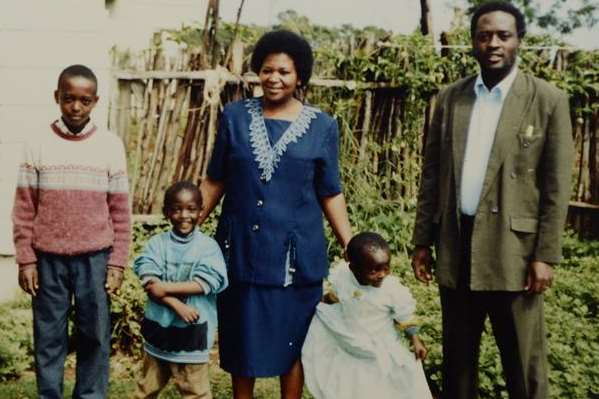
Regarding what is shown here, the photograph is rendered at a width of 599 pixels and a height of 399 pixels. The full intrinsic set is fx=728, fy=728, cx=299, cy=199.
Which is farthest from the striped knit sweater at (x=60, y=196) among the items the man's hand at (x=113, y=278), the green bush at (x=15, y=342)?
the green bush at (x=15, y=342)

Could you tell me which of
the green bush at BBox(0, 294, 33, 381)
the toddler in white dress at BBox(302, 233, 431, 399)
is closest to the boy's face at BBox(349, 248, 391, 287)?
the toddler in white dress at BBox(302, 233, 431, 399)

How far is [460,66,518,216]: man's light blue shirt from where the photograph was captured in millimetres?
3131

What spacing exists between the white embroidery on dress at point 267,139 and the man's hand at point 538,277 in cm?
118

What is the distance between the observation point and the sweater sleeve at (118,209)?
11.5ft

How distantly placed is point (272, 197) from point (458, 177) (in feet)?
2.75

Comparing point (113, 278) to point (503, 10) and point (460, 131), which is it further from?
point (503, 10)

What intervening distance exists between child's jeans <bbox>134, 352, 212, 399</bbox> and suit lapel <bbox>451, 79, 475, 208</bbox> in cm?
141

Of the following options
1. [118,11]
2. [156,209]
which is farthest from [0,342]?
[118,11]

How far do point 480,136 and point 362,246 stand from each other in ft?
2.30

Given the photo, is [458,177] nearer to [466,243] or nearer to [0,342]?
[466,243]

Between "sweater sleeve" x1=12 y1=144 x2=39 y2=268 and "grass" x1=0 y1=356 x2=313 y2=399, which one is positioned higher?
"sweater sleeve" x1=12 y1=144 x2=39 y2=268

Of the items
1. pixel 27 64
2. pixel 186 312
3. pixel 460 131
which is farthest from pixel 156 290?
pixel 27 64

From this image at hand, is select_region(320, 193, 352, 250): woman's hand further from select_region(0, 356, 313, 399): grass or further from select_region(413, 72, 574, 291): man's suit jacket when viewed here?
select_region(0, 356, 313, 399): grass

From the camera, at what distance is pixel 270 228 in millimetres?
3340
